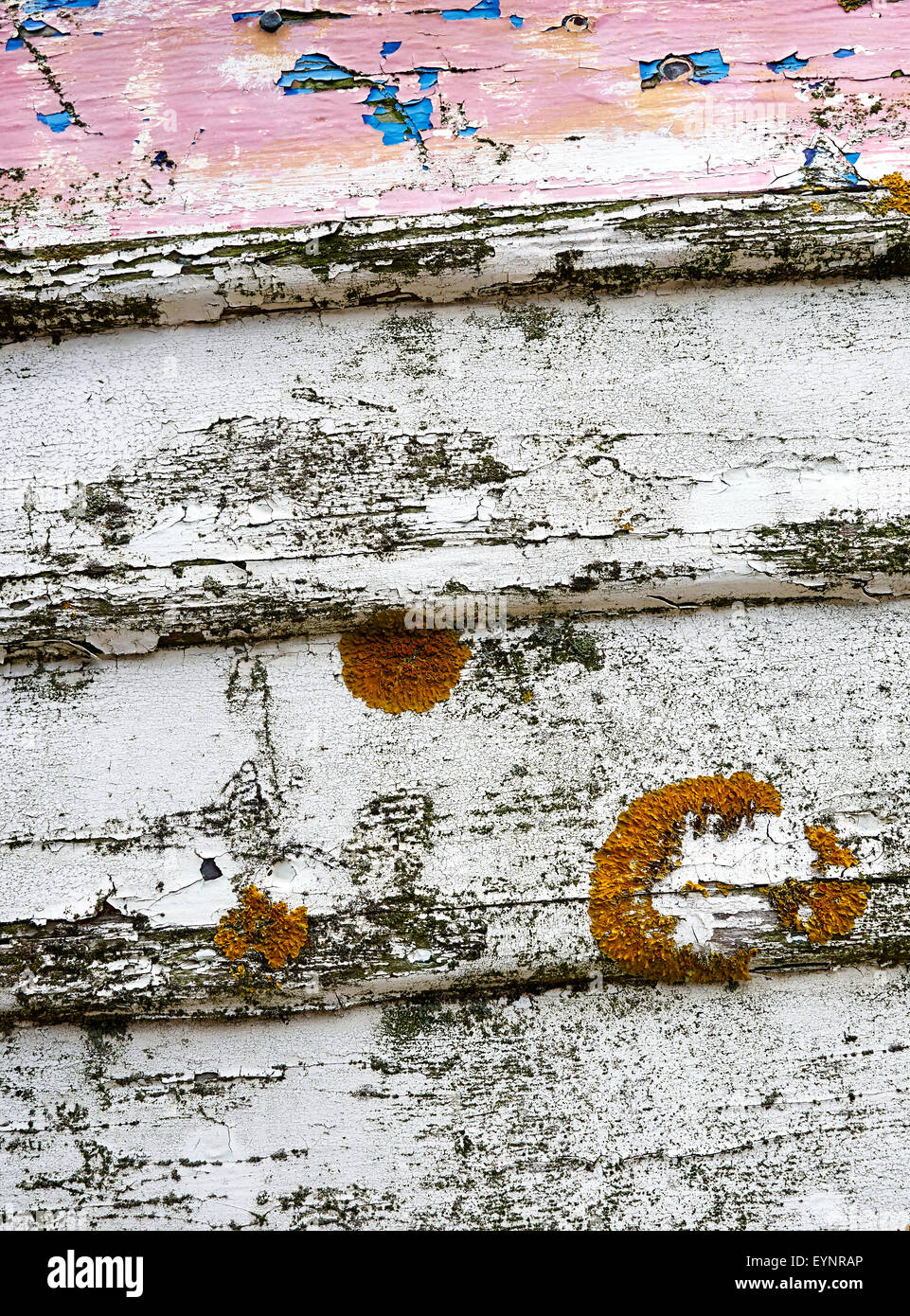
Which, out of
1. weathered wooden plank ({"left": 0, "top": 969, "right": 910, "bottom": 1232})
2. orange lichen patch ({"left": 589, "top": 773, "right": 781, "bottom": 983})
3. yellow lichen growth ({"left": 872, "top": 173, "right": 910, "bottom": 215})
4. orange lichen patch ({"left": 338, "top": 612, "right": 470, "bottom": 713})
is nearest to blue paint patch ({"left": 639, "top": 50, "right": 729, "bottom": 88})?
yellow lichen growth ({"left": 872, "top": 173, "right": 910, "bottom": 215})

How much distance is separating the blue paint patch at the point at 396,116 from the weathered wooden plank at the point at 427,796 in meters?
0.97

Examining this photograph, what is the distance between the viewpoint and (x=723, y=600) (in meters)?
1.27

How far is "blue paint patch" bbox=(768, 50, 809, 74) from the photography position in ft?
4.40

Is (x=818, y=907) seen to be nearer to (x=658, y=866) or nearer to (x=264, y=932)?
(x=658, y=866)

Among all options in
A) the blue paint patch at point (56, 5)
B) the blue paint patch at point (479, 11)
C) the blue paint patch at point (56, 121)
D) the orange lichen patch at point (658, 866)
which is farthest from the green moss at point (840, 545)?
the blue paint patch at point (56, 5)

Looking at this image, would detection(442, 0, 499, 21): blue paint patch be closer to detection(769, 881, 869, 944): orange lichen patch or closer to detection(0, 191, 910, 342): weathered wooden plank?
detection(0, 191, 910, 342): weathered wooden plank

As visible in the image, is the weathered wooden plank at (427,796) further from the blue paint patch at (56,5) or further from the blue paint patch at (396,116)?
the blue paint patch at (56,5)

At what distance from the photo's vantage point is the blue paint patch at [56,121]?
4.51 feet

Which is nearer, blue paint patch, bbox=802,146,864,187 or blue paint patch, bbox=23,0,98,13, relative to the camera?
blue paint patch, bbox=802,146,864,187

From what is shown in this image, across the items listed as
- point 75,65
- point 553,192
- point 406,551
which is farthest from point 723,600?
point 75,65

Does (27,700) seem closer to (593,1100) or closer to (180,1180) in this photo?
(180,1180)

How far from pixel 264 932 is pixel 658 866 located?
678mm

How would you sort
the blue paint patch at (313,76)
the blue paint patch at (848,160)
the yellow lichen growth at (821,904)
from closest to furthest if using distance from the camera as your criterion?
the yellow lichen growth at (821,904), the blue paint patch at (848,160), the blue paint patch at (313,76)

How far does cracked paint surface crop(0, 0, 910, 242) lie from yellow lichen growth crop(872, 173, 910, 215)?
11 centimetres
